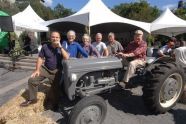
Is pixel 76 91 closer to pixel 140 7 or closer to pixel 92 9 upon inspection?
pixel 92 9

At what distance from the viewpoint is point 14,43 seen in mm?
15789

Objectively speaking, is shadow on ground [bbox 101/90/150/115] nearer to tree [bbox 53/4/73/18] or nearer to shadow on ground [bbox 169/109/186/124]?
shadow on ground [bbox 169/109/186/124]

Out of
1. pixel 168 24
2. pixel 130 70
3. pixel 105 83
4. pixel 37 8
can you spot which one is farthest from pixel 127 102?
pixel 37 8

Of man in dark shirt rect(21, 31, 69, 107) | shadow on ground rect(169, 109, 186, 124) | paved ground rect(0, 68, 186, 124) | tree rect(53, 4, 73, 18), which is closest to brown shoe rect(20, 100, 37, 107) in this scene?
man in dark shirt rect(21, 31, 69, 107)

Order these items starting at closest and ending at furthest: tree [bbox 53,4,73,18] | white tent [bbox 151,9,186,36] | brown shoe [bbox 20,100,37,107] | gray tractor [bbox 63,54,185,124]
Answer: gray tractor [bbox 63,54,185,124], brown shoe [bbox 20,100,37,107], white tent [bbox 151,9,186,36], tree [bbox 53,4,73,18]

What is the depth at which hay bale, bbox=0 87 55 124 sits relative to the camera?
14.5 feet

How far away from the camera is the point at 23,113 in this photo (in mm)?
4703

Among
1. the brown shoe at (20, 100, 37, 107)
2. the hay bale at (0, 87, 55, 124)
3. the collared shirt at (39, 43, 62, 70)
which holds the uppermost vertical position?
the collared shirt at (39, 43, 62, 70)

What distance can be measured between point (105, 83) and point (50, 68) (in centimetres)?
113

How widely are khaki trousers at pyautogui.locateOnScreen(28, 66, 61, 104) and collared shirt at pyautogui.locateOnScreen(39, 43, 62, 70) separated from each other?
10cm

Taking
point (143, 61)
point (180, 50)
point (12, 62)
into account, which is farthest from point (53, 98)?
point (12, 62)

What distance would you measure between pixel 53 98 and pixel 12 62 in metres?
7.46

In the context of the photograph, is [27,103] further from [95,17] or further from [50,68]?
[95,17]

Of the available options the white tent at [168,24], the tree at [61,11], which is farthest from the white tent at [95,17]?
the tree at [61,11]
